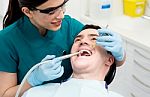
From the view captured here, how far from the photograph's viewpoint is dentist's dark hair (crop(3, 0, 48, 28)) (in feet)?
4.80

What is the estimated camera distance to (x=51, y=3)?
1.46 meters

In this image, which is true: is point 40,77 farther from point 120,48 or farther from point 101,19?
point 101,19

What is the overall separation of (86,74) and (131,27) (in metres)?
1.21

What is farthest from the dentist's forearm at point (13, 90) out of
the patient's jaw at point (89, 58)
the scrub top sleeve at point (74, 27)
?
the scrub top sleeve at point (74, 27)

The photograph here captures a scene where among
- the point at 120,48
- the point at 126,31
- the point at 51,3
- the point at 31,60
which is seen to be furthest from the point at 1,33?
the point at 126,31

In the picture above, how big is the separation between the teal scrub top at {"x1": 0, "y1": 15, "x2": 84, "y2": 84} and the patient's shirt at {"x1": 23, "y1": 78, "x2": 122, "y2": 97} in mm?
127

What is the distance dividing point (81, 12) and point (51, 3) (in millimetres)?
1537

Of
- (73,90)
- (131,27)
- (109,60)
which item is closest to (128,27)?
(131,27)

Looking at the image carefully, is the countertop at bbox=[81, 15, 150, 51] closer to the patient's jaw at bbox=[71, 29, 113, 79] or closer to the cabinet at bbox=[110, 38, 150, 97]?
the cabinet at bbox=[110, 38, 150, 97]

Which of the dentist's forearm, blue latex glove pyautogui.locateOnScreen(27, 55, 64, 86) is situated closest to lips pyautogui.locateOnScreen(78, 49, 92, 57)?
blue latex glove pyautogui.locateOnScreen(27, 55, 64, 86)

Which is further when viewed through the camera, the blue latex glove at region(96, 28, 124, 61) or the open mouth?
the open mouth

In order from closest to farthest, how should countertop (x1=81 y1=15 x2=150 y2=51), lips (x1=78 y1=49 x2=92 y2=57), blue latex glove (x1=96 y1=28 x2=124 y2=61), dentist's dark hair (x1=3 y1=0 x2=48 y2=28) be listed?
dentist's dark hair (x1=3 y1=0 x2=48 y2=28) → blue latex glove (x1=96 y1=28 x2=124 y2=61) → lips (x1=78 y1=49 x2=92 y2=57) → countertop (x1=81 y1=15 x2=150 y2=51)

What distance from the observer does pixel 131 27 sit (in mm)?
2764

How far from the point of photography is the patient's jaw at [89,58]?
1.67m
